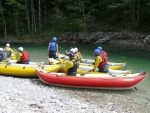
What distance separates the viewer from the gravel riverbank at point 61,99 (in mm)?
7770

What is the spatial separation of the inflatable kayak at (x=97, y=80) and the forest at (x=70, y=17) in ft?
49.5

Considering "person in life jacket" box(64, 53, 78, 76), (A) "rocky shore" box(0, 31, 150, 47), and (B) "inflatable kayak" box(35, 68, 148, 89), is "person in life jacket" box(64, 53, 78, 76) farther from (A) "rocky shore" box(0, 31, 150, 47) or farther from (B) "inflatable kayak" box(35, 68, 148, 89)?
(A) "rocky shore" box(0, 31, 150, 47)

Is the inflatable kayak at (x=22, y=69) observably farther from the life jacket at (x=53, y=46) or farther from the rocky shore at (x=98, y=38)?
the rocky shore at (x=98, y=38)

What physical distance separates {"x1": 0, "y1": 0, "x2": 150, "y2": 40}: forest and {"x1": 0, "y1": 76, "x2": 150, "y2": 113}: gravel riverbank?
624 inches

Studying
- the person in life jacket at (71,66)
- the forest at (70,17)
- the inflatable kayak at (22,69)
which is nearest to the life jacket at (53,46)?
the inflatable kayak at (22,69)

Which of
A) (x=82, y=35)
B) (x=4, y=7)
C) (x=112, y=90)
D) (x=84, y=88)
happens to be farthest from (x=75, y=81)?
(x=4, y=7)

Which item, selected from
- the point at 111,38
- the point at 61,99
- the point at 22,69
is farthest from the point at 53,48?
the point at 111,38

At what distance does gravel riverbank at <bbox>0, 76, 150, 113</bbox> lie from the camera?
25.5ft

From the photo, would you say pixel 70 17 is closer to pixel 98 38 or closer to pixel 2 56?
pixel 98 38

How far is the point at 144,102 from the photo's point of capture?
9367 millimetres

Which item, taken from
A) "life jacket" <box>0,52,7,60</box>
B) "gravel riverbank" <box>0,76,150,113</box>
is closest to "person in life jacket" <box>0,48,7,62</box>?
"life jacket" <box>0,52,7,60</box>

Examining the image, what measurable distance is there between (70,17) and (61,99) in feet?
72.7

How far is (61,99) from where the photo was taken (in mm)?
9023

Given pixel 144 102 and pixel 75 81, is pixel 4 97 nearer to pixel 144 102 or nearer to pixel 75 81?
pixel 75 81
